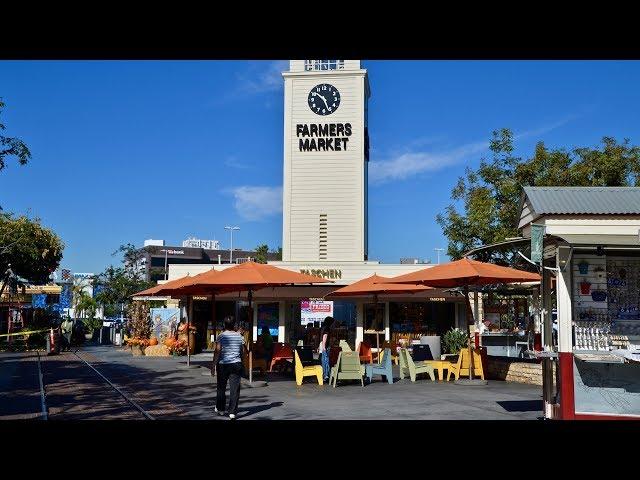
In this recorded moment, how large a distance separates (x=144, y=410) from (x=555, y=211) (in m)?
6.31

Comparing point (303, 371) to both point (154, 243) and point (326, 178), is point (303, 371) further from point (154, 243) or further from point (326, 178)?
A: point (154, 243)

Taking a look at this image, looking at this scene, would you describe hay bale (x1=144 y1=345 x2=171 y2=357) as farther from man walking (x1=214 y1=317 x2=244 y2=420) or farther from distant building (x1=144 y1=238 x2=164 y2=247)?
distant building (x1=144 y1=238 x2=164 y2=247)

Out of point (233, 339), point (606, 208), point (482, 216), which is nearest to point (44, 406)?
point (233, 339)

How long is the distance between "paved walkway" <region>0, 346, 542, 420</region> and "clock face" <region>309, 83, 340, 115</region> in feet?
65.2

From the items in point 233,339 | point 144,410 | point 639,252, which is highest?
point 639,252

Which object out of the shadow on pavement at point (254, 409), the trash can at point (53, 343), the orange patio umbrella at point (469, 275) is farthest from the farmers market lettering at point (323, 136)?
the shadow on pavement at point (254, 409)

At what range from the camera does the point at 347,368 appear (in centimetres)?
1384

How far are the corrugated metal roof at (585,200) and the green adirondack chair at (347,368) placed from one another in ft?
17.3

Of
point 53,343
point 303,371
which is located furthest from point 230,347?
point 53,343

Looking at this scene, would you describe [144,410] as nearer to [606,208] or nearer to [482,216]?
[606,208]
